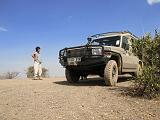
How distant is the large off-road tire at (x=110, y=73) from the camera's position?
33.3 feet

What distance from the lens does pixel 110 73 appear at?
10172 millimetres

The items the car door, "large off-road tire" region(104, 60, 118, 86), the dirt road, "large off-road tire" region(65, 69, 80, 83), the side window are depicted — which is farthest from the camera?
"large off-road tire" region(65, 69, 80, 83)

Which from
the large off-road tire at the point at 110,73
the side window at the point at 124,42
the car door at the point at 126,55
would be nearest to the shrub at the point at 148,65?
the large off-road tire at the point at 110,73

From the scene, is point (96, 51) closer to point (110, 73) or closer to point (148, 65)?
point (110, 73)

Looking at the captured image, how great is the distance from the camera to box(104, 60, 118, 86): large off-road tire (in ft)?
33.3

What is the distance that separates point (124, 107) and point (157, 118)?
91cm

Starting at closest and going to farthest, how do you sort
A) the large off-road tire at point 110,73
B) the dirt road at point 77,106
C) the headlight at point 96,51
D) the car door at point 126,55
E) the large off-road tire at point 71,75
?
the dirt road at point 77,106 < the large off-road tire at point 110,73 < the headlight at point 96,51 < the car door at point 126,55 < the large off-road tire at point 71,75

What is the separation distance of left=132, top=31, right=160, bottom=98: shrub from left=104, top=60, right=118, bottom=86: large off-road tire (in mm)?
1907

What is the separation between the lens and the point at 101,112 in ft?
21.3

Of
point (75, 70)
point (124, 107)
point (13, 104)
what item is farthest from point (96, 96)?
point (75, 70)

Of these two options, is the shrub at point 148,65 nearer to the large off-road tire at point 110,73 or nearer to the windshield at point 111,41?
the large off-road tire at point 110,73

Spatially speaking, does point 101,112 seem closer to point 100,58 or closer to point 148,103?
point 148,103

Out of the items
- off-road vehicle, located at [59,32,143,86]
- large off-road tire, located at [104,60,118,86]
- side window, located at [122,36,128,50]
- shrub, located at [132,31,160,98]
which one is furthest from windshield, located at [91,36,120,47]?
shrub, located at [132,31,160,98]

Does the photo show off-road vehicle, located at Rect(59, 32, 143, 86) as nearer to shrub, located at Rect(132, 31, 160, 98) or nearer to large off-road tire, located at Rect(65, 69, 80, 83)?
large off-road tire, located at Rect(65, 69, 80, 83)
